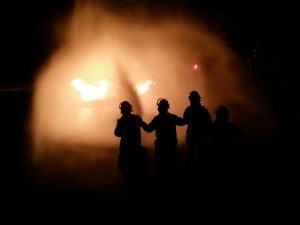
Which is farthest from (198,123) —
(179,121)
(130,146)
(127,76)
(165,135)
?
(127,76)

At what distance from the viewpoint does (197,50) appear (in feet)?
58.0

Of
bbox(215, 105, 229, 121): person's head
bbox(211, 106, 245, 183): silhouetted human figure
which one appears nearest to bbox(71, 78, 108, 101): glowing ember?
bbox(211, 106, 245, 183): silhouetted human figure

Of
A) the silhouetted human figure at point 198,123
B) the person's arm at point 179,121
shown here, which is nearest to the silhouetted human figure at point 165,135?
the person's arm at point 179,121

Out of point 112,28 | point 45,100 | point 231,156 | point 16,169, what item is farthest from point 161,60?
point 231,156

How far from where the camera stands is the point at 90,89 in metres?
13.7

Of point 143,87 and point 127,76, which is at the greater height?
point 127,76

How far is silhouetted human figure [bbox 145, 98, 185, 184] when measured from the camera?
6.72 meters

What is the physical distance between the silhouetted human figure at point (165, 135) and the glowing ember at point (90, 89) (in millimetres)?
7368

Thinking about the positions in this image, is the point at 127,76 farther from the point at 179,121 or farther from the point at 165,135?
the point at 165,135

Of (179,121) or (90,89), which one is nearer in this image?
(179,121)

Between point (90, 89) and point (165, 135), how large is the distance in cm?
754

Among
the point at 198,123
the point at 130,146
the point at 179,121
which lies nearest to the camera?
the point at 130,146

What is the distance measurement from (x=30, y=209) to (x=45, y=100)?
31.7ft

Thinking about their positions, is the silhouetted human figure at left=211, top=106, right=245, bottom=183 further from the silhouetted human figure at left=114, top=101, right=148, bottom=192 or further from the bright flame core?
the bright flame core
